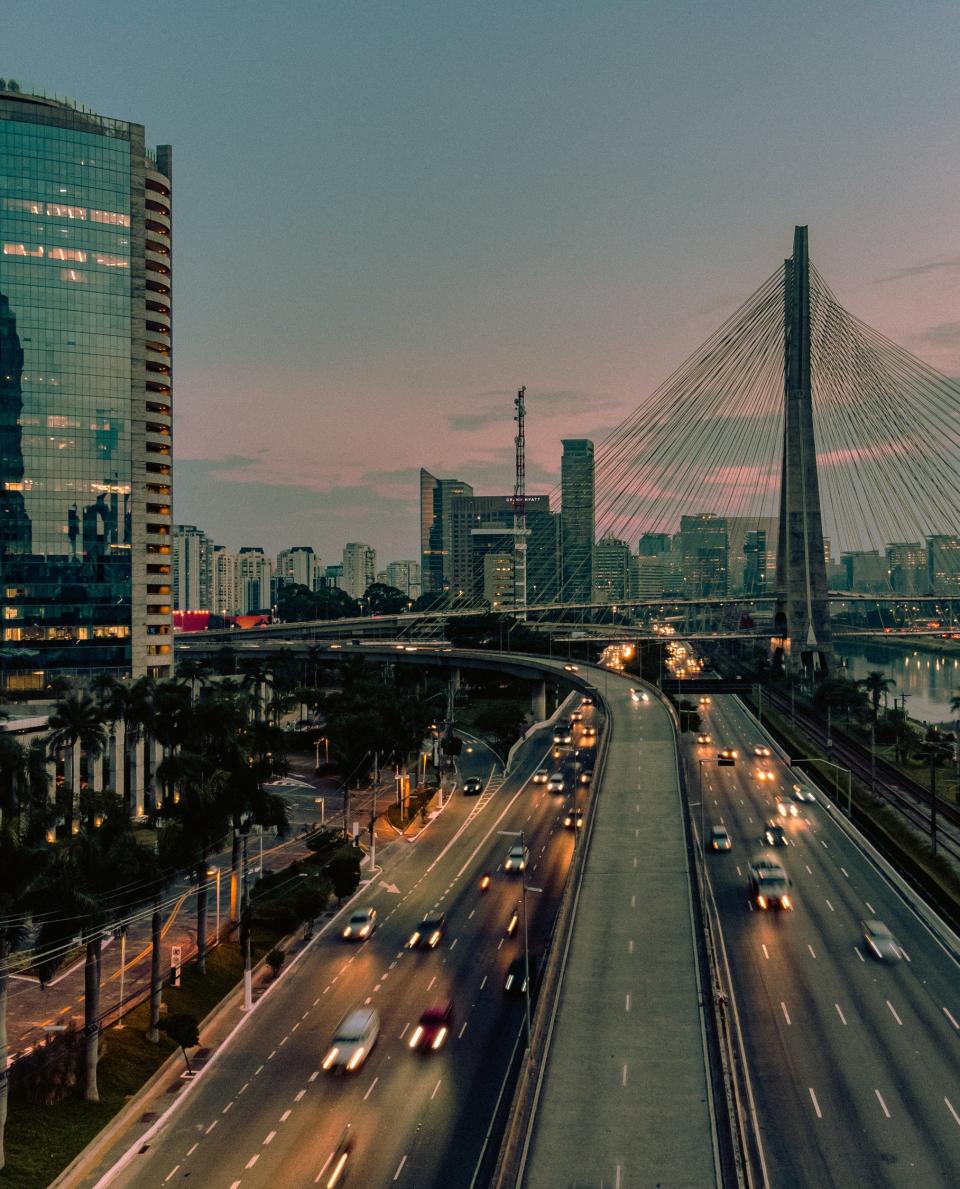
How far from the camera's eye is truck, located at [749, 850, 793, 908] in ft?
176

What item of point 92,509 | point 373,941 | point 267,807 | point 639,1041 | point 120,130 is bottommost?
point 373,941

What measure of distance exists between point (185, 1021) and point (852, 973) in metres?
29.9

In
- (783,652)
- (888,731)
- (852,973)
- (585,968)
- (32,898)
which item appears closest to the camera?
(32,898)

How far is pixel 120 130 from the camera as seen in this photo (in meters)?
98.1

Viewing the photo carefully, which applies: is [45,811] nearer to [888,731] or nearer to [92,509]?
[92,509]

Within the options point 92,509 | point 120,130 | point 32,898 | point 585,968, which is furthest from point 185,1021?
point 120,130

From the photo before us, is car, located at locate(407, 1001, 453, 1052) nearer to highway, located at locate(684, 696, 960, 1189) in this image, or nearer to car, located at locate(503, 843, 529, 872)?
highway, located at locate(684, 696, 960, 1189)

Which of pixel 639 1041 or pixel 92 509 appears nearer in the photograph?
pixel 639 1041

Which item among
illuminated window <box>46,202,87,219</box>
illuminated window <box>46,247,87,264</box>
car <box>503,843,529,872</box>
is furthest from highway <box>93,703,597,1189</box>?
illuminated window <box>46,202,87,219</box>

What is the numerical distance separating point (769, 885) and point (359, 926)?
23.6 meters

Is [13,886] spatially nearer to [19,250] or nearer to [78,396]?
[78,396]

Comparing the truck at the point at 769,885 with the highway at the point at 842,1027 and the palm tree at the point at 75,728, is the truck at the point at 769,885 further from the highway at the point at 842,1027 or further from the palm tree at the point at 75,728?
the palm tree at the point at 75,728

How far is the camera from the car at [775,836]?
66.8 meters

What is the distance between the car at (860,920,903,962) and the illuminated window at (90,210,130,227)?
92.9 m
